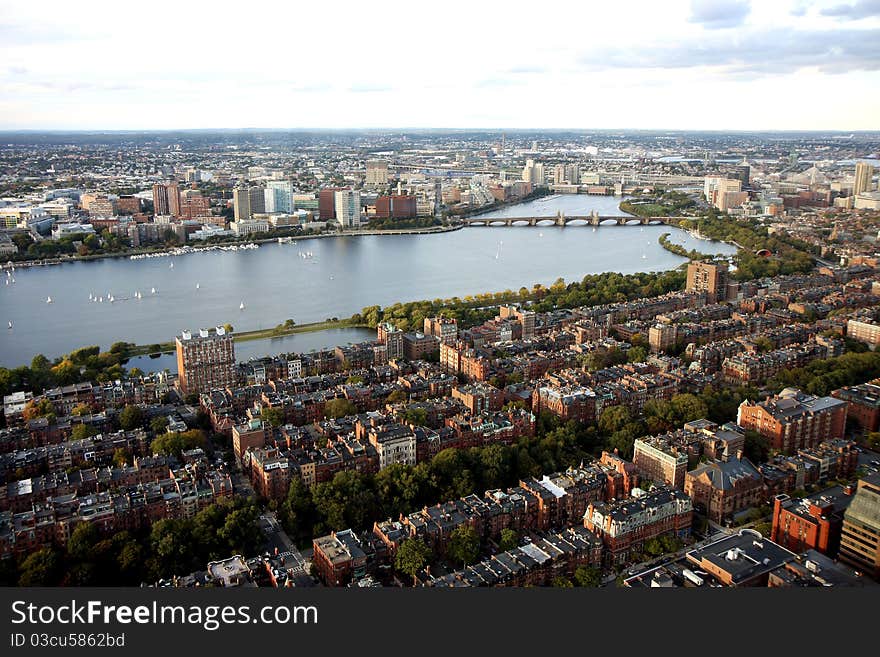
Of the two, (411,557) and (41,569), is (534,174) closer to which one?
(411,557)

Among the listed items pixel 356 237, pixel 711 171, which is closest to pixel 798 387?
pixel 356 237

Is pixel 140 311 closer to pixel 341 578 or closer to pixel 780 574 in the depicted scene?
pixel 341 578

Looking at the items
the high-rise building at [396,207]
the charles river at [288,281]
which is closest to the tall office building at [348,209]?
the high-rise building at [396,207]

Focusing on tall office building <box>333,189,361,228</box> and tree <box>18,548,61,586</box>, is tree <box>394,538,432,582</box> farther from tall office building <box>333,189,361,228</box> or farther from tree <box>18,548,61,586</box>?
tall office building <box>333,189,361,228</box>

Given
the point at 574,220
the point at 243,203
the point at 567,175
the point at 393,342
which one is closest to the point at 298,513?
the point at 393,342

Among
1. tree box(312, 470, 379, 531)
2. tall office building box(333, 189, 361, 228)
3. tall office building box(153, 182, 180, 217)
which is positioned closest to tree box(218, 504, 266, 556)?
tree box(312, 470, 379, 531)
